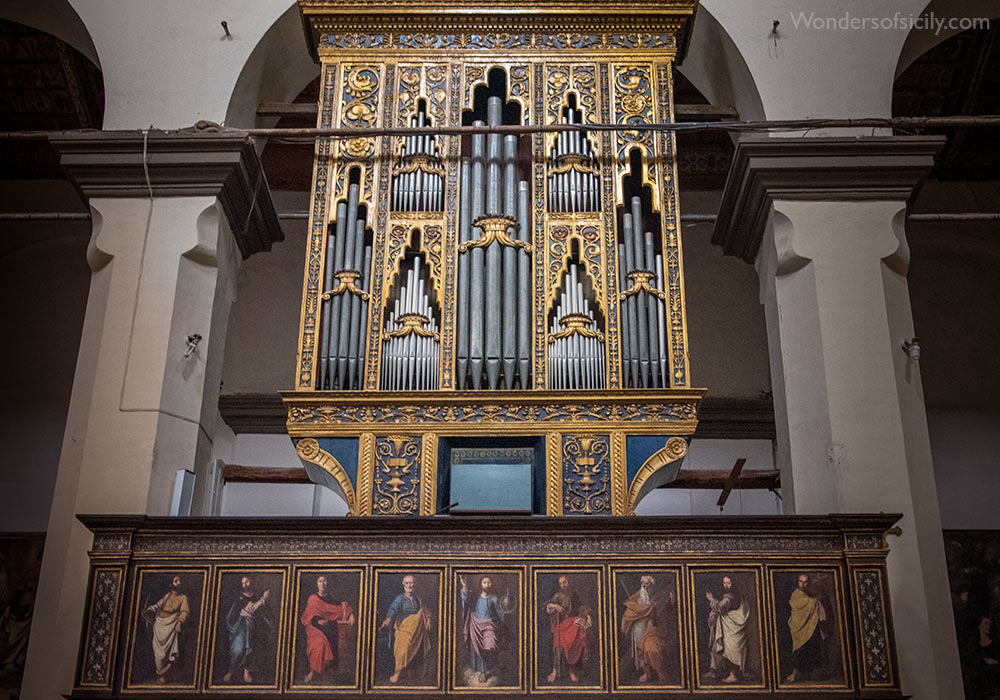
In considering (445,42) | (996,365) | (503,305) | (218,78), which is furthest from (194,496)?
(996,365)

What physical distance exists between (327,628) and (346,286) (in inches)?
124

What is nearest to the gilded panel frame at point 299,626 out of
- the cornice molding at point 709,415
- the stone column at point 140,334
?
the stone column at point 140,334

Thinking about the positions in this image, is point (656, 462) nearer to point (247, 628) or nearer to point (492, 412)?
point (492, 412)

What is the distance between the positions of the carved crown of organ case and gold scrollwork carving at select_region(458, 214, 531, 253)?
2 centimetres

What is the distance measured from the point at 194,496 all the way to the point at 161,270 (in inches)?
76.9

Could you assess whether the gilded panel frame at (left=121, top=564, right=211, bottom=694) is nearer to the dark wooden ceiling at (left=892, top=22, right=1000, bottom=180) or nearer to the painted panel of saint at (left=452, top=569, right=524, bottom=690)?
the painted panel of saint at (left=452, top=569, right=524, bottom=690)

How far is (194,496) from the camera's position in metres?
9.37

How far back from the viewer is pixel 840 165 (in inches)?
389

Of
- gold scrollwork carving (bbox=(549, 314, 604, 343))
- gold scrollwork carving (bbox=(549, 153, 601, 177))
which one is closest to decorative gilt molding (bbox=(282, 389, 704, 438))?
gold scrollwork carving (bbox=(549, 314, 604, 343))

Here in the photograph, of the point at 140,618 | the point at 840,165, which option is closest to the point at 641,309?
the point at 840,165

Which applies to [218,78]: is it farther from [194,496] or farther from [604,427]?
[604,427]

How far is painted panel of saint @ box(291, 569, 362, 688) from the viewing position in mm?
7527

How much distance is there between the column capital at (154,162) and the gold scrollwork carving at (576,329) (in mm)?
3197

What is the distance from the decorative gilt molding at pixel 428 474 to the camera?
29.3 feet
